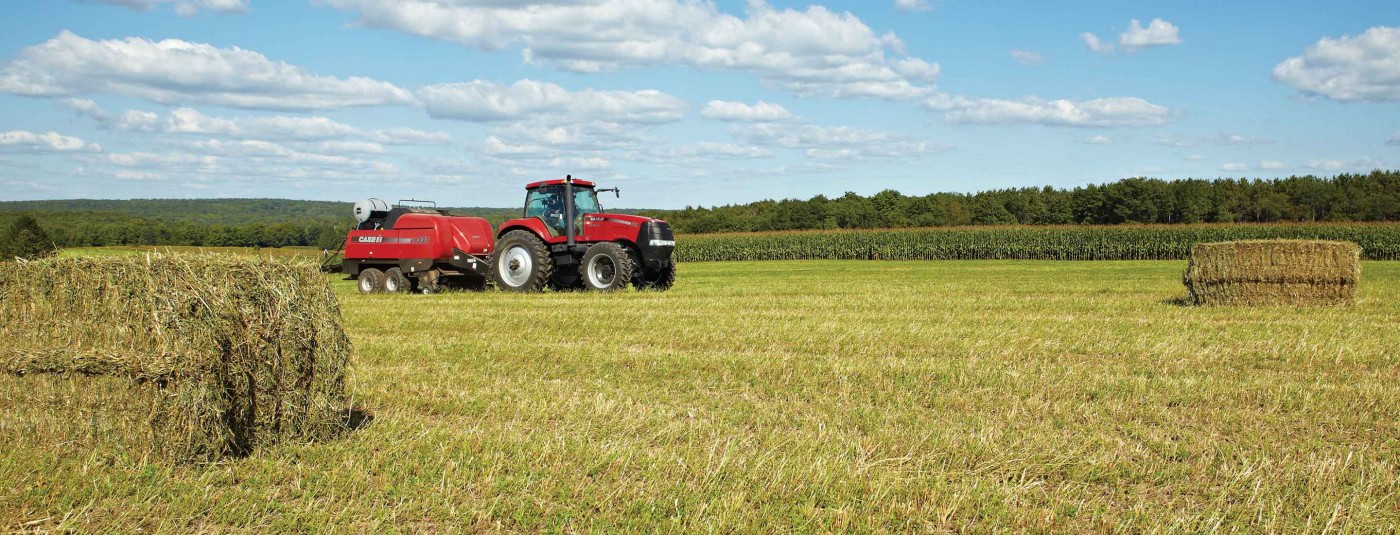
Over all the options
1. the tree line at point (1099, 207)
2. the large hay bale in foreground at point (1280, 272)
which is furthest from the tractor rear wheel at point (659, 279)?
the tree line at point (1099, 207)

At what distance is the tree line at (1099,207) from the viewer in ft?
188

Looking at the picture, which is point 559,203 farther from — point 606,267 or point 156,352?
point 156,352

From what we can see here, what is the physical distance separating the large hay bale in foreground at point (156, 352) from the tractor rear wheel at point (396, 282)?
1319 cm

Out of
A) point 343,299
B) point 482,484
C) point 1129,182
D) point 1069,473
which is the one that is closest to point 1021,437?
point 1069,473

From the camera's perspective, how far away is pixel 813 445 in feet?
17.0

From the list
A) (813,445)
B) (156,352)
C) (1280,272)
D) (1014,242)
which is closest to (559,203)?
(1280,272)

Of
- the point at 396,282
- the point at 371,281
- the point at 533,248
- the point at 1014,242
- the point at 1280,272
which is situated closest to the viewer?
the point at 1280,272

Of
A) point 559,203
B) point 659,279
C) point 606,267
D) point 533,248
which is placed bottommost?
point 659,279

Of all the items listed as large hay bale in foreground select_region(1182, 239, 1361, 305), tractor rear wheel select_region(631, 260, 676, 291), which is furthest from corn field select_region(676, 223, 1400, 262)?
tractor rear wheel select_region(631, 260, 676, 291)

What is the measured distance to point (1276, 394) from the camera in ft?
21.5

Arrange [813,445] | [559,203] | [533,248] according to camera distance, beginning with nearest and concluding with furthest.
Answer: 1. [813,445]
2. [533,248]
3. [559,203]

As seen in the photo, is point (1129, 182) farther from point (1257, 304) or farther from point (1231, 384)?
point (1231, 384)

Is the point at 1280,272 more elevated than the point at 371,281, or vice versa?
the point at 1280,272

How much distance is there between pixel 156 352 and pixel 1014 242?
43.3 m
